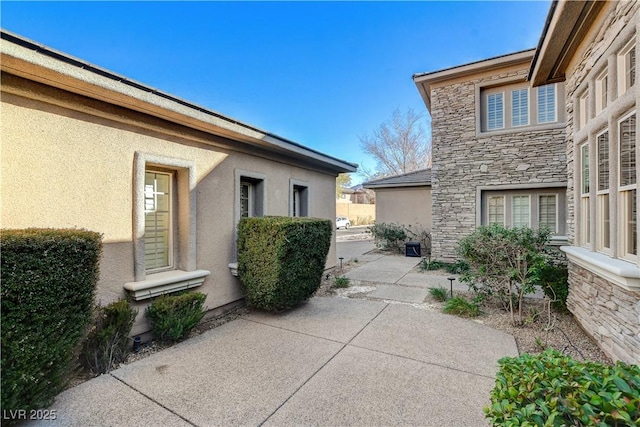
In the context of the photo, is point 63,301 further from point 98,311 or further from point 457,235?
point 457,235

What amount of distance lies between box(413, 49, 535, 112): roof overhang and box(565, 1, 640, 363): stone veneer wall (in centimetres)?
470

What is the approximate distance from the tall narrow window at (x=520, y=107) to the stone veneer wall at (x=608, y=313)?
6434mm

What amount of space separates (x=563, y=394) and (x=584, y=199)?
455 cm

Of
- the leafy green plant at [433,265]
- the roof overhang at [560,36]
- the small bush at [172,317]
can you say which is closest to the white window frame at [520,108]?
the roof overhang at [560,36]

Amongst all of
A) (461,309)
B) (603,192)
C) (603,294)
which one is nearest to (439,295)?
(461,309)

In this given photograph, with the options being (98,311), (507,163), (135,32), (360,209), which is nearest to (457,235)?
(507,163)

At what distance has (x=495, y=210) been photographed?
32.7 ft

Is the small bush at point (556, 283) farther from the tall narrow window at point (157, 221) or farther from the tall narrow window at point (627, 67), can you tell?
the tall narrow window at point (157, 221)

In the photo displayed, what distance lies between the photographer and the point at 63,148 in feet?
11.7

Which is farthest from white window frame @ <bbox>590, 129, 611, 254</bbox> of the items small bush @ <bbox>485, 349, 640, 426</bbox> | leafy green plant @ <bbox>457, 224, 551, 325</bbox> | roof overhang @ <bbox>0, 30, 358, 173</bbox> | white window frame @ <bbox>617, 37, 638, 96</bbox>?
roof overhang @ <bbox>0, 30, 358, 173</bbox>

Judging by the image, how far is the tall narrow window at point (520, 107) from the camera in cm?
939

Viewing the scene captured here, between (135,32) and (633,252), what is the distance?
32.5ft

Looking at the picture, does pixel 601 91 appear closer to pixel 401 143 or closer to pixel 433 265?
pixel 433 265

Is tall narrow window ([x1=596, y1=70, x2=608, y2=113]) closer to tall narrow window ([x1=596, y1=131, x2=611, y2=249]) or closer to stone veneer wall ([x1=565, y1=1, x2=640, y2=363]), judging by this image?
stone veneer wall ([x1=565, y1=1, x2=640, y2=363])
